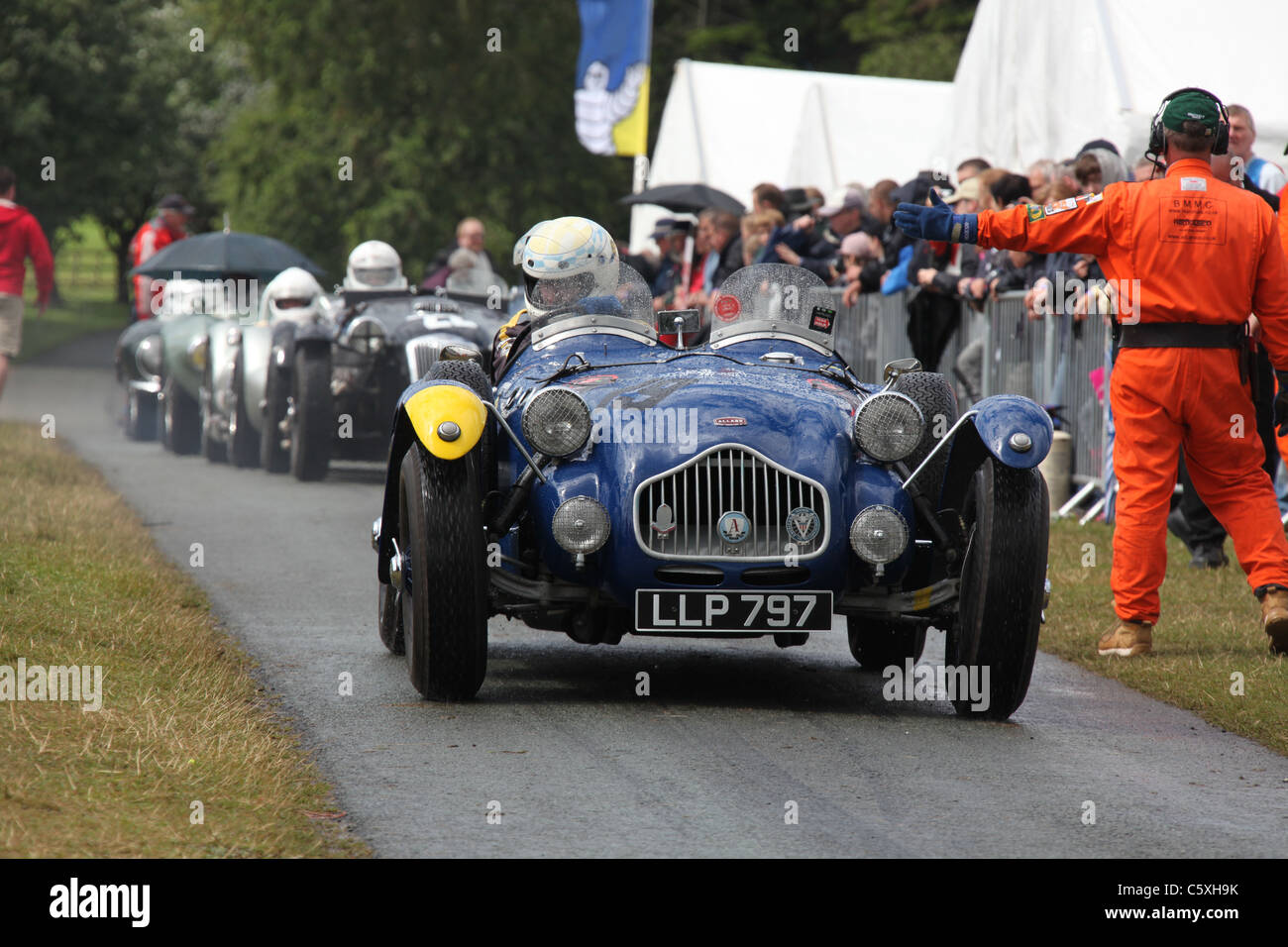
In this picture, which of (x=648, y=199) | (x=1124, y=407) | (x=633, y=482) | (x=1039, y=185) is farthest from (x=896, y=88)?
(x=633, y=482)

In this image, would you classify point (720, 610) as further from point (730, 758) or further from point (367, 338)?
point (367, 338)

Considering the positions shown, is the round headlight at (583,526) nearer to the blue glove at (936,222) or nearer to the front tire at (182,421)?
the blue glove at (936,222)

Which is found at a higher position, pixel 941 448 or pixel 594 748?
pixel 941 448

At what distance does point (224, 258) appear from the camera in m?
19.8

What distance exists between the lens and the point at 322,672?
7.34 m

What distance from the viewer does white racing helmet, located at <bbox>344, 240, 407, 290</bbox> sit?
1653 centimetres

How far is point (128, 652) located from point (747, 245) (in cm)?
899

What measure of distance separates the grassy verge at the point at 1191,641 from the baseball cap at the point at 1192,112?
2.03m

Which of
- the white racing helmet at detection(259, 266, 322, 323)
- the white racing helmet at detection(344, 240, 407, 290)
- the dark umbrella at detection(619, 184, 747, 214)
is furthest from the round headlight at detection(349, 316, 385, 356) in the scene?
the dark umbrella at detection(619, 184, 747, 214)

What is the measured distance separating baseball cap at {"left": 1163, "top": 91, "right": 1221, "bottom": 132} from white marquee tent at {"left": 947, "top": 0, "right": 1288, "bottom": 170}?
18.5 ft

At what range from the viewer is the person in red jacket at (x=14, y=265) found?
1485cm

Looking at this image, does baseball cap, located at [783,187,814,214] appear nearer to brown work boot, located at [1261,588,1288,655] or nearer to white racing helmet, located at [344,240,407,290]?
white racing helmet, located at [344,240,407,290]

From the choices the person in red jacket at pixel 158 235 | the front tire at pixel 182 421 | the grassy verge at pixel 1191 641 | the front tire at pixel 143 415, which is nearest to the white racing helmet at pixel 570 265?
the grassy verge at pixel 1191 641
